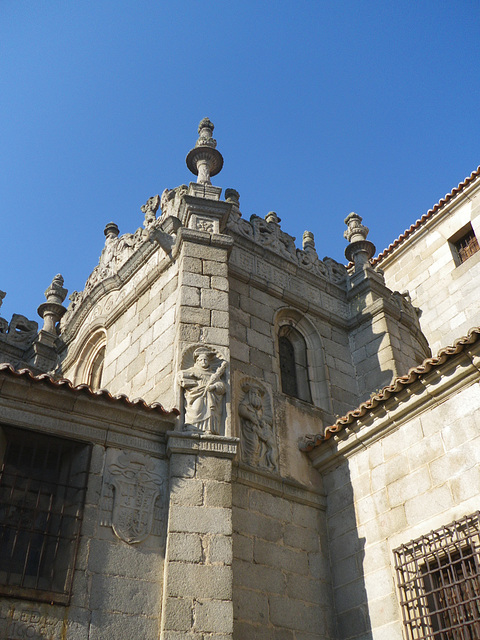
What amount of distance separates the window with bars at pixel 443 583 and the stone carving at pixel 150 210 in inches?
278

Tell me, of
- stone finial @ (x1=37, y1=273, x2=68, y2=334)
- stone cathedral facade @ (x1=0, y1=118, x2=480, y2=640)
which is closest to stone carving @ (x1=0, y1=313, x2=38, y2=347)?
stone finial @ (x1=37, y1=273, x2=68, y2=334)

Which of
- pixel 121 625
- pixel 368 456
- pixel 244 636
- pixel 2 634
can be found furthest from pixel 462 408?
pixel 2 634

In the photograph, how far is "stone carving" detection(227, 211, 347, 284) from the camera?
38.4 ft

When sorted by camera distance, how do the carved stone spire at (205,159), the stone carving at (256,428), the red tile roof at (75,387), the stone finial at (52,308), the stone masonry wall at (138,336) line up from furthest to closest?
1. the stone finial at (52,308)
2. the carved stone spire at (205,159)
3. the stone masonry wall at (138,336)
4. the stone carving at (256,428)
5. the red tile roof at (75,387)

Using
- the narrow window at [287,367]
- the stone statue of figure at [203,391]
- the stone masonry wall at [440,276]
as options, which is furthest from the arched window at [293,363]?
the stone masonry wall at [440,276]

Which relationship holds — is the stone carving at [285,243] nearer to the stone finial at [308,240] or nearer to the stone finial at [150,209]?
the stone finial at [308,240]

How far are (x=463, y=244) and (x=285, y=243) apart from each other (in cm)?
491

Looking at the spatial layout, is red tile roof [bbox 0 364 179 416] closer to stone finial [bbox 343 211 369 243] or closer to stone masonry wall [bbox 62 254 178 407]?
stone masonry wall [bbox 62 254 178 407]

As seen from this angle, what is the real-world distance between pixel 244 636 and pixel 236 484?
1710 millimetres

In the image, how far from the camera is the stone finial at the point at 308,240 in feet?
42.4

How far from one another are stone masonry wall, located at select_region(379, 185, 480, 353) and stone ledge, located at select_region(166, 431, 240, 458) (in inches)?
288

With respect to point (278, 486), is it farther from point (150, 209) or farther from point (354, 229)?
point (354, 229)

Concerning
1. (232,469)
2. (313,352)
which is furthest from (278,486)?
(313,352)

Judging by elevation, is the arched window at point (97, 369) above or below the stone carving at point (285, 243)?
below
